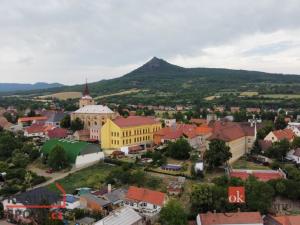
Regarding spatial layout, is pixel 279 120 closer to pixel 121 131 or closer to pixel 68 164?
pixel 121 131

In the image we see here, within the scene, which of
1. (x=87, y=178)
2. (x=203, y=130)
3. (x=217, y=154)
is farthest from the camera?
(x=203, y=130)

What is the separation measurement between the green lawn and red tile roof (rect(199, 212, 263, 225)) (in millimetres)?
13354

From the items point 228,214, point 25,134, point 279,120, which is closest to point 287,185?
point 228,214

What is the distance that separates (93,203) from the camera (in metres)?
35.0

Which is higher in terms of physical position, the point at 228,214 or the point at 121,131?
the point at 121,131

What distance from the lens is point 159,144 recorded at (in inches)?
2272

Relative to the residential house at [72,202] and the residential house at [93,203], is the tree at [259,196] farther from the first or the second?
the residential house at [72,202]

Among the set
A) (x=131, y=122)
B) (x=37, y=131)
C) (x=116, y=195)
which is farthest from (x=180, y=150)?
(x=37, y=131)

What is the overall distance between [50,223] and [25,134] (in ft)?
133

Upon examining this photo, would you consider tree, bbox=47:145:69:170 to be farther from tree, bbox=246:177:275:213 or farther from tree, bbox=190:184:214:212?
tree, bbox=246:177:275:213

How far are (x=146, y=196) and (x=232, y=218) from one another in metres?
7.66

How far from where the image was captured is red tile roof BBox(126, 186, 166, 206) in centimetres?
3475

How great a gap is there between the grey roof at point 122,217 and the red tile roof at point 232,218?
5192 mm

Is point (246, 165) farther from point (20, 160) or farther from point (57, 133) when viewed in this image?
point (57, 133)
